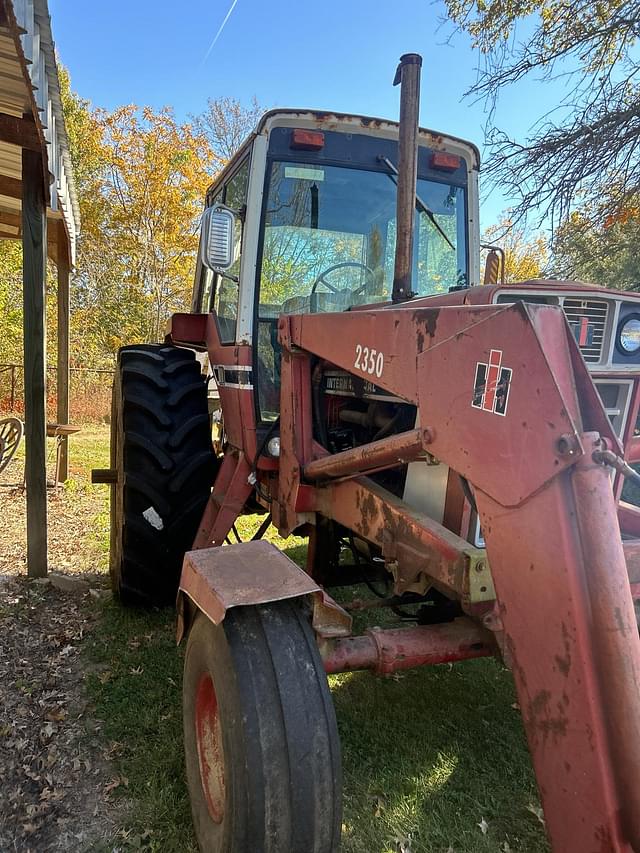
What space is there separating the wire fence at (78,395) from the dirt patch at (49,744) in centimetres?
1082

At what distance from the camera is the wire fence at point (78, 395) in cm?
1402

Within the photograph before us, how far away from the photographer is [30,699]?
3053 mm

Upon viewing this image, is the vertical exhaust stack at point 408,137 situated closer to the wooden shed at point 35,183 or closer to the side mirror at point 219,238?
the side mirror at point 219,238

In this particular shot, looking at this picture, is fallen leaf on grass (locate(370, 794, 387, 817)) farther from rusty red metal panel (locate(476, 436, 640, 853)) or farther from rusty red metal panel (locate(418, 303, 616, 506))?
rusty red metal panel (locate(418, 303, 616, 506))

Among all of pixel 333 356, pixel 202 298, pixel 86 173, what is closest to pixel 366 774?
pixel 333 356

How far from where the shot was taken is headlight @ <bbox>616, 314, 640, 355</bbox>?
6.60ft

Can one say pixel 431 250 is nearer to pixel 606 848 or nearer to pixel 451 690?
pixel 451 690

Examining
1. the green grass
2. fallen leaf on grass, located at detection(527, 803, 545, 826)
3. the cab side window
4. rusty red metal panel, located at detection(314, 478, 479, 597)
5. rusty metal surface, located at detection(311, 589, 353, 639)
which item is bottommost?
the green grass

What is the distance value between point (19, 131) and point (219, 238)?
2.40 m

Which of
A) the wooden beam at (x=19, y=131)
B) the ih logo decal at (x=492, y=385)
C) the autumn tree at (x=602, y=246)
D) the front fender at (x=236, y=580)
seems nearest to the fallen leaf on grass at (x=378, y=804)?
the front fender at (x=236, y=580)

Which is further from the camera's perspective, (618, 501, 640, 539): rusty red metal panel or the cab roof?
the cab roof

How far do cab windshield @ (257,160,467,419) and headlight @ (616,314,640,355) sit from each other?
1499mm

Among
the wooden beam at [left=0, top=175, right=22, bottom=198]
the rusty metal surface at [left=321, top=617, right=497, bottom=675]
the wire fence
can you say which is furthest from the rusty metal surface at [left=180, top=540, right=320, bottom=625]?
the wire fence

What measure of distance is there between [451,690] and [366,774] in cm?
88
